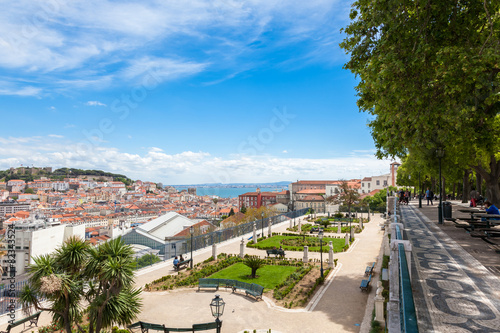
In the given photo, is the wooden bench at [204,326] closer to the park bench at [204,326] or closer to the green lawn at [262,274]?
the park bench at [204,326]

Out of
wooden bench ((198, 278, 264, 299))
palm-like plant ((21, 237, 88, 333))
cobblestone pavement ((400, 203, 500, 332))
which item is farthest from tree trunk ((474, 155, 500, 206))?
palm-like plant ((21, 237, 88, 333))

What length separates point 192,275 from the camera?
18766mm

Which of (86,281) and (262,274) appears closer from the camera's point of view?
(86,281)

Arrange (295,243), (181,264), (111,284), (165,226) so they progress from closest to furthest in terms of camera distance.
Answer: (111,284), (181,264), (295,243), (165,226)

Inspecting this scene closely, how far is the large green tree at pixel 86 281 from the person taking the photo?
9258 mm

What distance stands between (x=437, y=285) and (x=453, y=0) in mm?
9379

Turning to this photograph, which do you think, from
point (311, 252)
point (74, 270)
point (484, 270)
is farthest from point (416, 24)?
point (311, 252)

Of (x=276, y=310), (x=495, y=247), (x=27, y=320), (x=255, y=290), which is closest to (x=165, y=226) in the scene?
(x=255, y=290)

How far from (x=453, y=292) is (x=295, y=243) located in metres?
22.4

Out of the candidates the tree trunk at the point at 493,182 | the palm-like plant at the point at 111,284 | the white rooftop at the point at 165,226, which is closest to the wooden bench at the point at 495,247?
the palm-like plant at the point at 111,284

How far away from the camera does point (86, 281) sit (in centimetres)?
1020

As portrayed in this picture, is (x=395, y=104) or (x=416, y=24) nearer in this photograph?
(x=416, y=24)

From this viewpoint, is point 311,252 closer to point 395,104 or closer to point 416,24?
point 395,104

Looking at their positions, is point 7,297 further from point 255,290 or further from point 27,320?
point 255,290
